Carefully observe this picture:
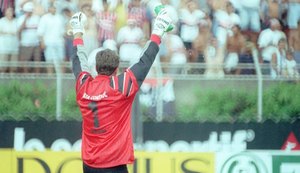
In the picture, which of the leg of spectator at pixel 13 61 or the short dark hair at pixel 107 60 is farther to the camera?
the leg of spectator at pixel 13 61

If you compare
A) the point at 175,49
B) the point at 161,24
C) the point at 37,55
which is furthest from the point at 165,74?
the point at 161,24

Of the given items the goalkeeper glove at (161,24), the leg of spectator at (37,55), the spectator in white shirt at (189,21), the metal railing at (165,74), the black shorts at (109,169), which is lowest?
the black shorts at (109,169)

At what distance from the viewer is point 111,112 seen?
18.9ft

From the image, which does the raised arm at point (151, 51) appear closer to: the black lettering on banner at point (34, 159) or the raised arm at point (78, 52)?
the raised arm at point (78, 52)

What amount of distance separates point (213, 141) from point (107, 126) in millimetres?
2921

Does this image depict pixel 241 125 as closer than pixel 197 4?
Yes

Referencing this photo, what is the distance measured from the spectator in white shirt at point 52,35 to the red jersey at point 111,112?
3.70 meters

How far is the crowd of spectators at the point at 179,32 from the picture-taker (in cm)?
966

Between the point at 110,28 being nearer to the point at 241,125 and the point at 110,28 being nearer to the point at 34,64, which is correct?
the point at 34,64

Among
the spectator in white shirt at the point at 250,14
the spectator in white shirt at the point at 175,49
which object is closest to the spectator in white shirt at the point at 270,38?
the spectator in white shirt at the point at 250,14

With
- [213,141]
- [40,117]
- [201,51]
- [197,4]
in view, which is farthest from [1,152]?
[197,4]

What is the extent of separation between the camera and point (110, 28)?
32.8 ft

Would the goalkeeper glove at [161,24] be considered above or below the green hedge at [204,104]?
above

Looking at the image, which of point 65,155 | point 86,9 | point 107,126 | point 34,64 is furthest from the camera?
point 86,9
